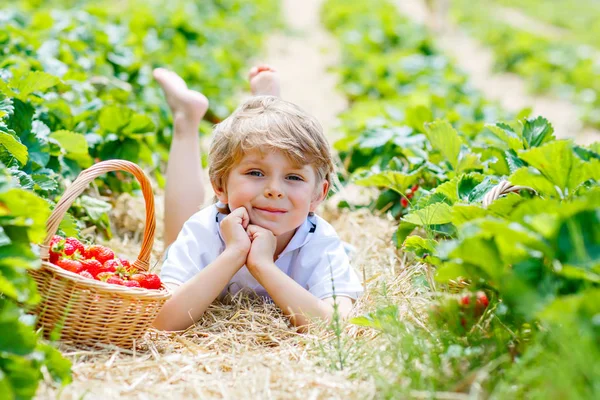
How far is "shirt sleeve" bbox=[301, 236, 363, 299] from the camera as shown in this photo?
2615mm

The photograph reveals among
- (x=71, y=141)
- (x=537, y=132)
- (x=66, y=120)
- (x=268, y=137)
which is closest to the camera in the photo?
(x=268, y=137)

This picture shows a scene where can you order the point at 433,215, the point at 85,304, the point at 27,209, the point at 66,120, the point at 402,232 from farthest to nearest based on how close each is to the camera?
the point at 66,120, the point at 402,232, the point at 433,215, the point at 85,304, the point at 27,209

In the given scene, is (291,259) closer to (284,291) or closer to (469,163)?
(284,291)

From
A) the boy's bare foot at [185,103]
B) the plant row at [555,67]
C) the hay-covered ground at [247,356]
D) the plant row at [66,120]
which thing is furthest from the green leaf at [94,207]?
the plant row at [555,67]

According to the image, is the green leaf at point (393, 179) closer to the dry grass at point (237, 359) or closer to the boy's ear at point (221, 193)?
the dry grass at point (237, 359)

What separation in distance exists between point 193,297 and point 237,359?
347 mm

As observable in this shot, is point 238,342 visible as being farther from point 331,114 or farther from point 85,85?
point 331,114

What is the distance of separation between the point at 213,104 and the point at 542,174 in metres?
4.59

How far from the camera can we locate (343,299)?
258 centimetres

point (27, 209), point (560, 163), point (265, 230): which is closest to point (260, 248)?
point (265, 230)

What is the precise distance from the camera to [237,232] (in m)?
2.50

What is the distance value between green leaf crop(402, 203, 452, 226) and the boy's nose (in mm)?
472

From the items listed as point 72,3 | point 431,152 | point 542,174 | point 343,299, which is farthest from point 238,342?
point 72,3

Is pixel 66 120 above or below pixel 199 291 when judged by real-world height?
above
